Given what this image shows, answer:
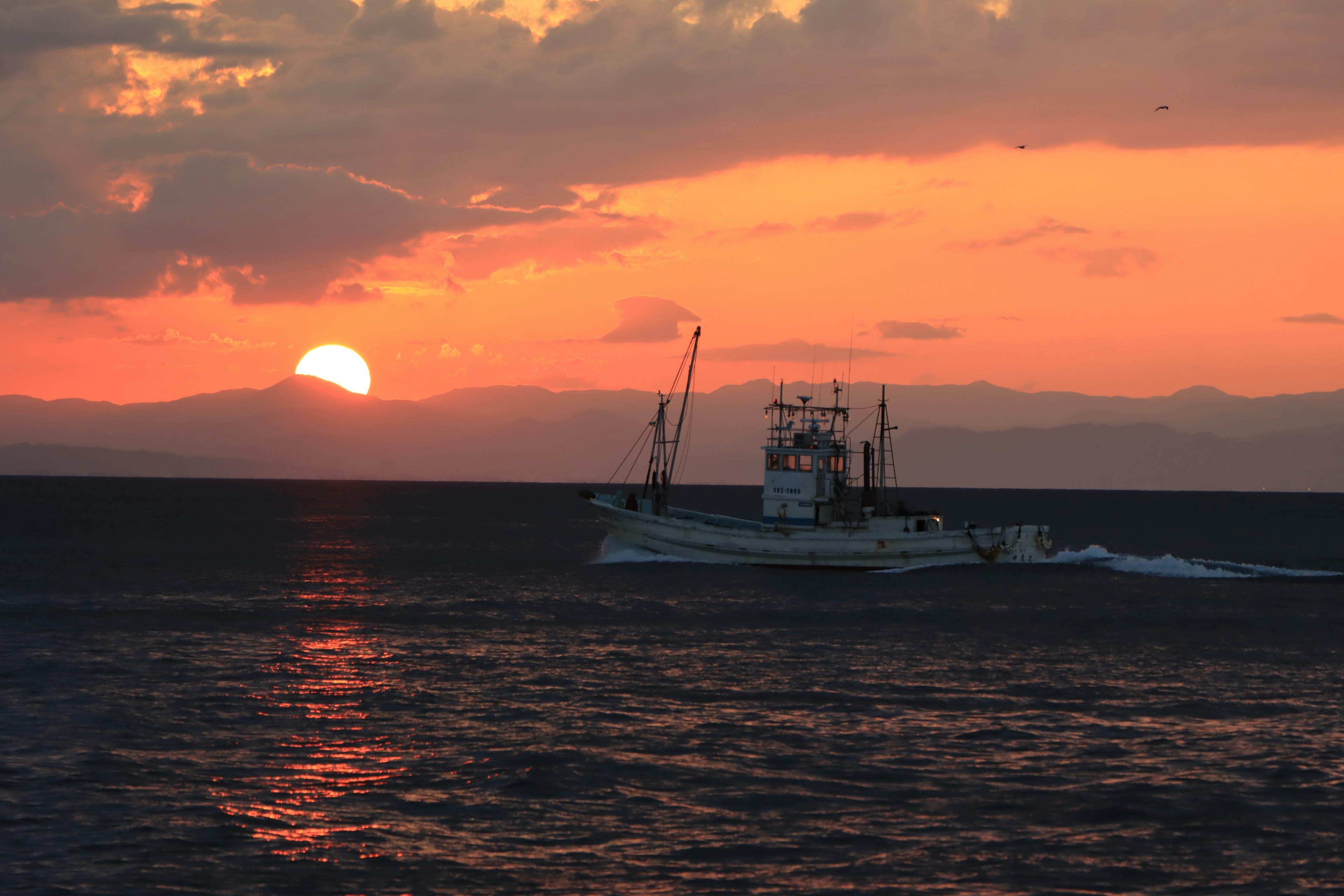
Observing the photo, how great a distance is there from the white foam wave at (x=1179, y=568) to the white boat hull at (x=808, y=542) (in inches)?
414

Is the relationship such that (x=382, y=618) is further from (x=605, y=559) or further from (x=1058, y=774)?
(x=1058, y=774)

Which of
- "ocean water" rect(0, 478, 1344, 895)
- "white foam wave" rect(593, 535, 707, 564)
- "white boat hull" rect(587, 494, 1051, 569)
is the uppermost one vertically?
"white boat hull" rect(587, 494, 1051, 569)

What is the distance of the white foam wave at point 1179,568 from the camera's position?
78.3 meters

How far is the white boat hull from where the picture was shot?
70.7 meters

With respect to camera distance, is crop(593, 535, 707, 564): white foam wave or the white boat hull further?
crop(593, 535, 707, 564): white foam wave

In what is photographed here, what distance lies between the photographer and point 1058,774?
24219 millimetres

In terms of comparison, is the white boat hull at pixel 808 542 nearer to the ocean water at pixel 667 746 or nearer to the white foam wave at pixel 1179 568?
the white foam wave at pixel 1179 568

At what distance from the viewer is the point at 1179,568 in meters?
81.2

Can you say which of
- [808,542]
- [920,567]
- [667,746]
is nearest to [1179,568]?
[920,567]

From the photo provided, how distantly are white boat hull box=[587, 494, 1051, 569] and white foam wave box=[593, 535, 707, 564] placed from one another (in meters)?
0.54

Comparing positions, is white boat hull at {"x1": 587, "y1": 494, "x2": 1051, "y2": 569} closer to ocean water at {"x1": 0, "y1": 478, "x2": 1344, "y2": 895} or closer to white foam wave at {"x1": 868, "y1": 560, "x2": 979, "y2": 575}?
white foam wave at {"x1": 868, "y1": 560, "x2": 979, "y2": 575}

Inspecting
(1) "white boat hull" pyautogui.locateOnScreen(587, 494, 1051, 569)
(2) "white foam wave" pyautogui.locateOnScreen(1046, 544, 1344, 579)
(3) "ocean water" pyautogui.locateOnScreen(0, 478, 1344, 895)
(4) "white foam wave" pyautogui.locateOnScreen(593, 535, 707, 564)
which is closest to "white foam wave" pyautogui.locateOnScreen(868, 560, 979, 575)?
(1) "white boat hull" pyautogui.locateOnScreen(587, 494, 1051, 569)

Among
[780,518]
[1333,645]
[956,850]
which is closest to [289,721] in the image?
[956,850]

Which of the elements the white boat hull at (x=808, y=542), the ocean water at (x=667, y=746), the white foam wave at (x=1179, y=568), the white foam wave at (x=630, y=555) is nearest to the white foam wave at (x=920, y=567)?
the white boat hull at (x=808, y=542)
